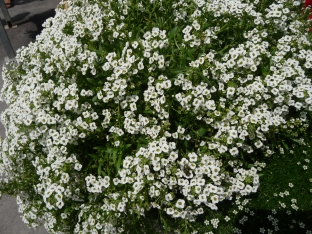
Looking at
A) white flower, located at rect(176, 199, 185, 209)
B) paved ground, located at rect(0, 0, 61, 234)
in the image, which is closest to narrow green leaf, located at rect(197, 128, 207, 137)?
white flower, located at rect(176, 199, 185, 209)

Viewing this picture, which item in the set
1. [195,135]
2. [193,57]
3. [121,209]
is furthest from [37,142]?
[193,57]

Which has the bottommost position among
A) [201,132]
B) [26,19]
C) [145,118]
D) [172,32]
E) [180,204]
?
[26,19]

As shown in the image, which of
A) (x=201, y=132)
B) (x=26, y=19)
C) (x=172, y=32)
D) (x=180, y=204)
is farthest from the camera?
(x=26, y=19)

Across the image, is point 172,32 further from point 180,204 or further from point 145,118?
point 180,204

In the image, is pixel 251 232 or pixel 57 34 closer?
pixel 251 232

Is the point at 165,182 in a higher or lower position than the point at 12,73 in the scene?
lower

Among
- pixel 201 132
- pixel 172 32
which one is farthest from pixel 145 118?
pixel 172 32

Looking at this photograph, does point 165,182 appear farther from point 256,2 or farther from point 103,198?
point 256,2

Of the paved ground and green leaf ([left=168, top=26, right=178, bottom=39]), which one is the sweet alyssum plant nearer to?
green leaf ([left=168, top=26, right=178, bottom=39])
